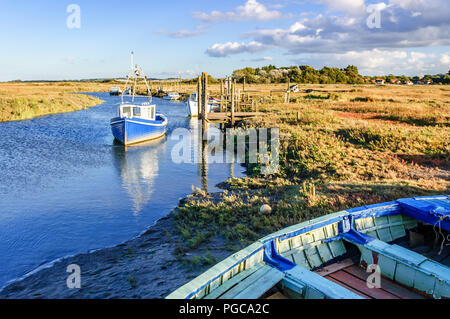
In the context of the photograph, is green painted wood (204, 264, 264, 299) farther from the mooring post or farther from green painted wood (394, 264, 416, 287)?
the mooring post

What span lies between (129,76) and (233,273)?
956 inches

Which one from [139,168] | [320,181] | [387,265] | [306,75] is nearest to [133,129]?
[139,168]

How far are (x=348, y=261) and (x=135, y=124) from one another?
830 inches

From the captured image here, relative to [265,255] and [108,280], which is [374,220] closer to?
[265,255]

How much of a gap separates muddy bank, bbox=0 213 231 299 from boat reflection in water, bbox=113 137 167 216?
331 cm

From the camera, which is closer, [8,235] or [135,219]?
[8,235]

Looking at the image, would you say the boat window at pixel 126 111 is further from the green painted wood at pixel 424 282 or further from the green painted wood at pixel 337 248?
the green painted wood at pixel 424 282

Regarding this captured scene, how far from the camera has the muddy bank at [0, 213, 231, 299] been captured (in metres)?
6.85

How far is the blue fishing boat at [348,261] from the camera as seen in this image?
14.1 ft

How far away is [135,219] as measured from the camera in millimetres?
11391

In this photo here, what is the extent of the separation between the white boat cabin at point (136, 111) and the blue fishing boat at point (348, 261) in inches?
844

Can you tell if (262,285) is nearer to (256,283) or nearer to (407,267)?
(256,283)

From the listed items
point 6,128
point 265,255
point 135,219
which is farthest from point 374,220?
point 6,128
